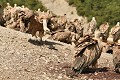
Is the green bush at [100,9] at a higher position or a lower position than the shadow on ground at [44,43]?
lower

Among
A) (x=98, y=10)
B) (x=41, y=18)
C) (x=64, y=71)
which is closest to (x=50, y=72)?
(x=64, y=71)

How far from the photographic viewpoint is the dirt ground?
13195mm

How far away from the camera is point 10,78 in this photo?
41.4ft

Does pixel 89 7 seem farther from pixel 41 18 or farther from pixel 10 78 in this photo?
pixel 10 78

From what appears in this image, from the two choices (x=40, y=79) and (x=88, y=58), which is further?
(x=88, y=58)

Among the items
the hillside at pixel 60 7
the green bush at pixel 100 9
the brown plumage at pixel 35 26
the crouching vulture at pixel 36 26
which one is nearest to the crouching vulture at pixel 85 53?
the crouching vulture at pixel 36 26

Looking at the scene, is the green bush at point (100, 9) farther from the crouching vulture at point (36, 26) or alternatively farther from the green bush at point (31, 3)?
the crouching vulture at point (36, 26)

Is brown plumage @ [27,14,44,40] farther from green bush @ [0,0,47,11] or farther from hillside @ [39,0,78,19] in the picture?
green bush @ [0,0,47,11]

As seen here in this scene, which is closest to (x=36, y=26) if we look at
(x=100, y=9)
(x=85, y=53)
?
(x=85, y=53)

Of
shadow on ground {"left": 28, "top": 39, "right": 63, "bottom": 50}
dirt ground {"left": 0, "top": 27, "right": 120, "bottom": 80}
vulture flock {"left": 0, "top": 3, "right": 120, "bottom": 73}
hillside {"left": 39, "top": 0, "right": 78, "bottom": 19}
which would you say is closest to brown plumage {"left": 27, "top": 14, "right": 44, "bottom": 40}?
vulture flock {"left": 0, "top": 3, "right": 120, "bottom": 73}

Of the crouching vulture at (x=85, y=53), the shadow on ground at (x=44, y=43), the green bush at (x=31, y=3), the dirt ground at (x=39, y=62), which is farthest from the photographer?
the green bush at (x=31, y=3)

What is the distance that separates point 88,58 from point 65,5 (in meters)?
32.2

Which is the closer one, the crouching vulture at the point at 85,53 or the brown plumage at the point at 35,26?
the crouching vulture at the point at 85,53

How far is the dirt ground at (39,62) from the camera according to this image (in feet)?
43.3
